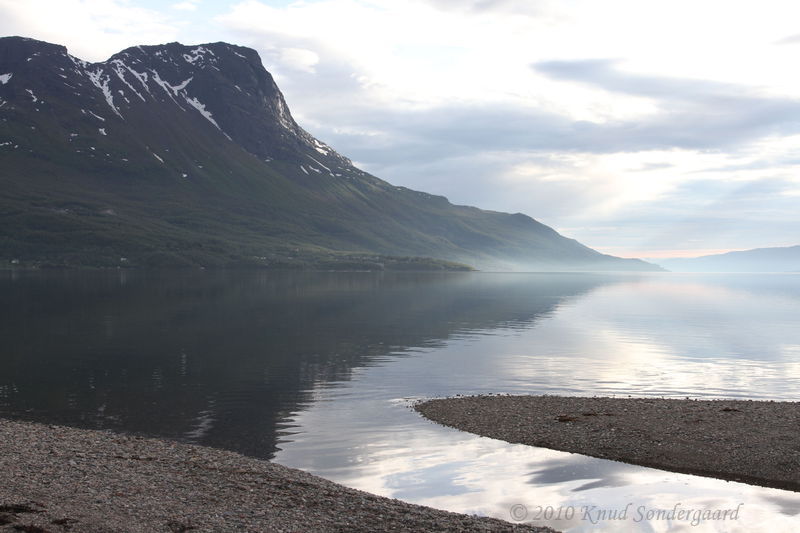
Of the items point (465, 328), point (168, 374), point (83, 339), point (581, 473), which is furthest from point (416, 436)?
point (465, 328)

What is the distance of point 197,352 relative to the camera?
7331cm

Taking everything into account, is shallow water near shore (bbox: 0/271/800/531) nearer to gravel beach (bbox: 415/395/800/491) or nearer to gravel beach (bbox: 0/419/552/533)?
gravel beach (bbox: 415/395/800/491)

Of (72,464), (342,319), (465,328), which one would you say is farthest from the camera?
(342,319)

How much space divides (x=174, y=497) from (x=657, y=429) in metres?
25.1

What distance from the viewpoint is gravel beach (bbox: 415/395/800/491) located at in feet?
104

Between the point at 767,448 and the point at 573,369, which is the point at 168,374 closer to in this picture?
the point at 573,369

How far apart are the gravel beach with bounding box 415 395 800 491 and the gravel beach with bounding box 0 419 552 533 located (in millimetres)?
12708

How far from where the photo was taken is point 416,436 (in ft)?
124

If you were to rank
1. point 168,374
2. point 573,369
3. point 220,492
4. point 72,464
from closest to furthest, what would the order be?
point 220,492
point 72,464
point 168,374
point 573,369

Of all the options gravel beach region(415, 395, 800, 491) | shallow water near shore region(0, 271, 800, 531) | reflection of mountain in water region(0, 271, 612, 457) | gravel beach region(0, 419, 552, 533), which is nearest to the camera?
gravel beach region(0, 419, 552, 533)

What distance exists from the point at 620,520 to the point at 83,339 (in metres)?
71.5

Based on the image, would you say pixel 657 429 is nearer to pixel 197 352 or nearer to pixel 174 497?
pixel 174 497

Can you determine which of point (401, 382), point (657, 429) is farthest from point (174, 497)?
point (401, 382)

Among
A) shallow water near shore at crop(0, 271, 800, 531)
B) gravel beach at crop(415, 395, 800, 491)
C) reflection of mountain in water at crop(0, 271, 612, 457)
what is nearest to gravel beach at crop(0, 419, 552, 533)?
shallow water near shore at crop(0, 271, 800, 531)
